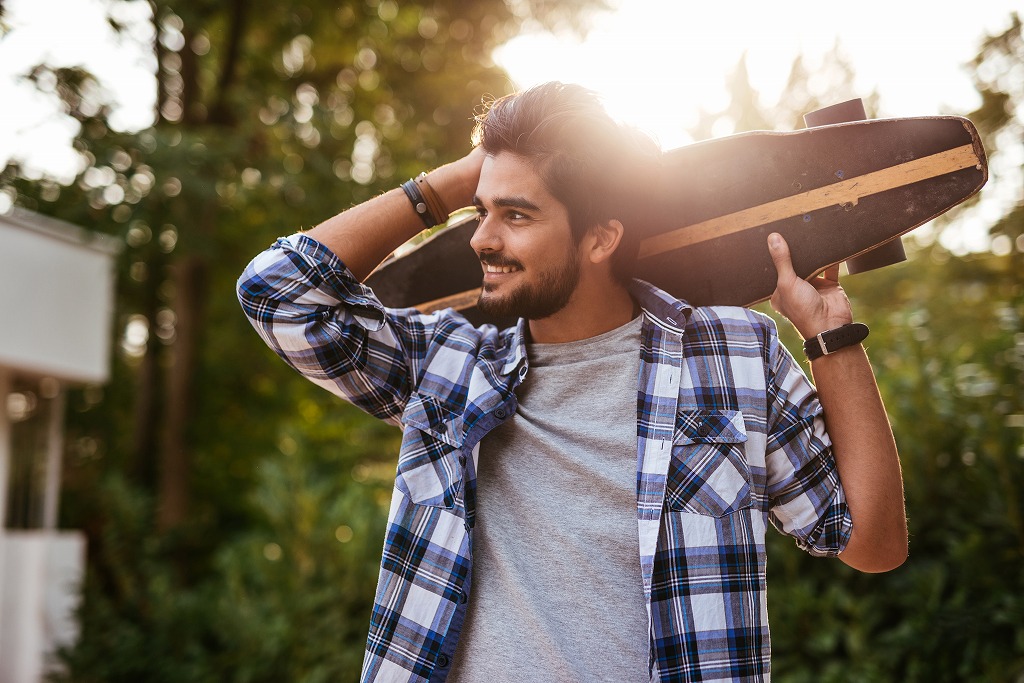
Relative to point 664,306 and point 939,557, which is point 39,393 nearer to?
point 939,557

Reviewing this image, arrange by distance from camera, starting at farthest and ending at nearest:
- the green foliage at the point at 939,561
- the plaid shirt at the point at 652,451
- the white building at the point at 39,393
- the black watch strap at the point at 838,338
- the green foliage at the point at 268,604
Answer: the white building at the point at 39,393, the green foliage at the point at 268,604, the green foliage at the point at 939,561, the black watch strap at the point at 838,338, the plaid shirt at the point at 652,451

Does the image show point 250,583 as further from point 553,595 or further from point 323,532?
point 553,595

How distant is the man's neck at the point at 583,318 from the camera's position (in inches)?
79.3

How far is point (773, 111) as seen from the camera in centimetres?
925

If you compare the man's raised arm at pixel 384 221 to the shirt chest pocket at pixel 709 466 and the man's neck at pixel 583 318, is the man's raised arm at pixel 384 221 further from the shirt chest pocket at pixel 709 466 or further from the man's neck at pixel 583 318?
the shirt chest pocket at pixel 709 466

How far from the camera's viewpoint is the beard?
1909 mm

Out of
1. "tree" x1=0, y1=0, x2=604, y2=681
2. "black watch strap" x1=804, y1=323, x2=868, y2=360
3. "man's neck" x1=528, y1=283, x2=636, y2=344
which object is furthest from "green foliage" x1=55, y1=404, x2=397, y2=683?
"black watch strap" x1=804, y1=323, x2=868, y2=360

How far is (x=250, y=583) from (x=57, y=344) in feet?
9.96

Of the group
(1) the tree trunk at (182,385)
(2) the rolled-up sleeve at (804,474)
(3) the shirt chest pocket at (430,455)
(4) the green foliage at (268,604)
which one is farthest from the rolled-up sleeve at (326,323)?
(1) the tree trunk at (182,385)

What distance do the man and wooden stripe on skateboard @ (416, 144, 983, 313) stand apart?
10 centimetres

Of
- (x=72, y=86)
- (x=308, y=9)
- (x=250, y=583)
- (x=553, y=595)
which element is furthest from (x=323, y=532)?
(x=308, y=9)

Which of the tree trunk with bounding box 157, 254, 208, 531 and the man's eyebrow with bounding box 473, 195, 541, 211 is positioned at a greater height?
the tree trunk with bounding box 157, 254, 208, 531

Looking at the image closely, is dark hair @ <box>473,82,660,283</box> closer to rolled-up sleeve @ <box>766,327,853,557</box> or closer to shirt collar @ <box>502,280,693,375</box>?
shirt collar @ <box>502,280,693,375</box>

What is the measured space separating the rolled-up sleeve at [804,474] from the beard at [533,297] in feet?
1.61
